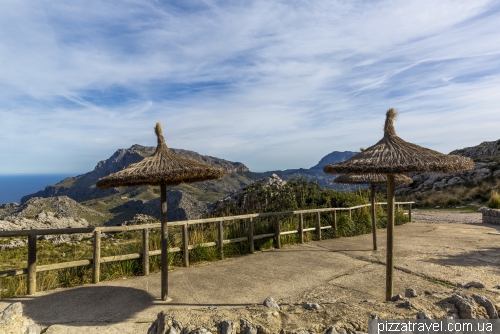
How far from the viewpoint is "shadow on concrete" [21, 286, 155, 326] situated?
493 cm

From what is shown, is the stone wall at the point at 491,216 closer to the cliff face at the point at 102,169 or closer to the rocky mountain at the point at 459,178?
the rocky mountain at the point at 459,178

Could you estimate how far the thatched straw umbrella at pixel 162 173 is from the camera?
5141mm

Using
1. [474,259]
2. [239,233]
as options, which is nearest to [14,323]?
[239,233]

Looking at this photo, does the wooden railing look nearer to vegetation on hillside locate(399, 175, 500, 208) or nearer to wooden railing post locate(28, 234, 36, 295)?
wooden railing post locate(28, 234, 36, 295)

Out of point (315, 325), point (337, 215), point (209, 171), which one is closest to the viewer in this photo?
point (315, 325)

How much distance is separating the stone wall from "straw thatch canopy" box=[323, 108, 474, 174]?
38.9 feet

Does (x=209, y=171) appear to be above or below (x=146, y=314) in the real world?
above

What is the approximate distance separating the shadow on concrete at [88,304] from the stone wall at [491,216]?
1528 cm

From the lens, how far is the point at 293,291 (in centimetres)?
595

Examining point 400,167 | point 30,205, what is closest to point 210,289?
point 400,167

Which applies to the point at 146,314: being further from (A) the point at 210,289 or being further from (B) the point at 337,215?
(B) the point at 337,215

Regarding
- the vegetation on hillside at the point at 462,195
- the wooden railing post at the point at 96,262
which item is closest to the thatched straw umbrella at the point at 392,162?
the wooden railing post at the point at 96,262

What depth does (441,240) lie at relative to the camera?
34.1 feet

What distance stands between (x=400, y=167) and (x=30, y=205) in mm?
60610
